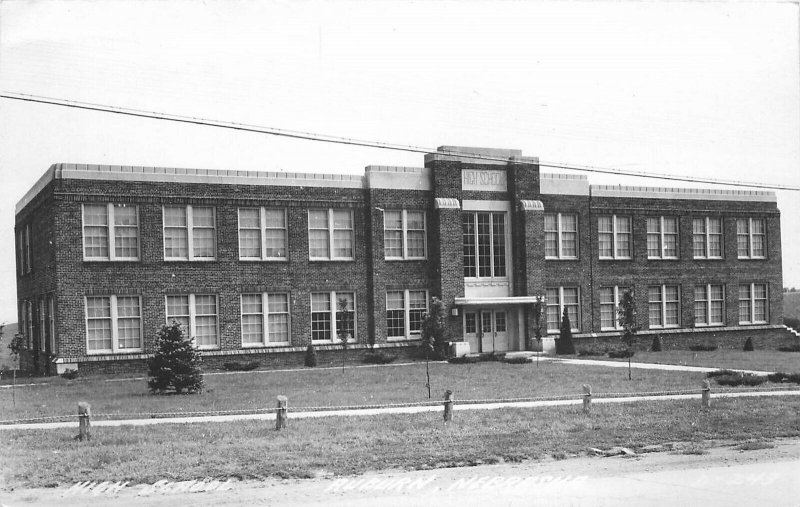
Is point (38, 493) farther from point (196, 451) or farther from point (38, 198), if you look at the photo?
point (38, 198)

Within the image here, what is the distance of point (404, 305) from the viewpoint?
130ft

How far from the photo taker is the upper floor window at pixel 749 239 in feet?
162

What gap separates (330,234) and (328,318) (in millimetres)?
3717

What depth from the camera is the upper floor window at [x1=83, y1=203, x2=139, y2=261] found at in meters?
33.5

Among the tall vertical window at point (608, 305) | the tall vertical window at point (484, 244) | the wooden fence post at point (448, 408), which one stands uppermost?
the tall vertical window at point (484, 244)

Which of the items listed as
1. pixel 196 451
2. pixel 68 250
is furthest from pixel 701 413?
pixel 68 250

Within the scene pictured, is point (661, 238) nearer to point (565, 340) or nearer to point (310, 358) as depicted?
point (565, 340)

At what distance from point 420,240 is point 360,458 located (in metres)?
25.5

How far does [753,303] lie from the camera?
4981 centimetres

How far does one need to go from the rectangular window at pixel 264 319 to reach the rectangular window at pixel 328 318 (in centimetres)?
129

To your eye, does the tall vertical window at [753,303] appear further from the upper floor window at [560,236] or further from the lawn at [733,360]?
the upper floor window at [560,236]

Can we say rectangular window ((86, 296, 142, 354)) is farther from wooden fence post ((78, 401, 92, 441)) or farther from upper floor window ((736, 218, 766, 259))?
upper floor window ((736, 218, 766, 259))

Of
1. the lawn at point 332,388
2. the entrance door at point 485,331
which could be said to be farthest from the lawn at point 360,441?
the entrance door at point 485,331

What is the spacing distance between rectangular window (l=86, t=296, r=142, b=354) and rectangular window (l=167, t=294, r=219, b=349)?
138cm
